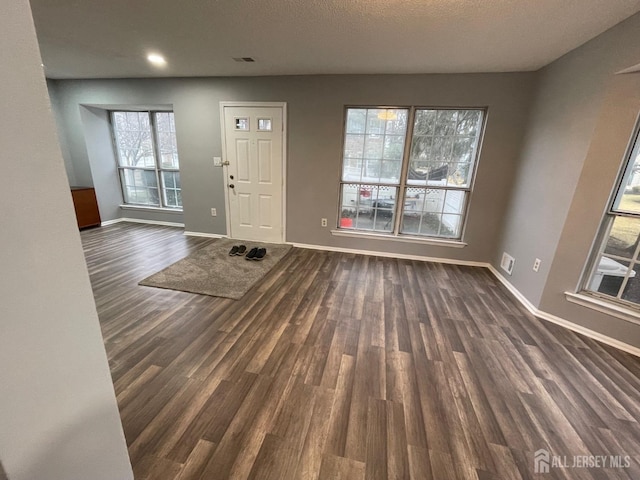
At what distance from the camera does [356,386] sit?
1.65 metres

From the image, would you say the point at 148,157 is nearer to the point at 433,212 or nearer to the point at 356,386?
the point at 433,212

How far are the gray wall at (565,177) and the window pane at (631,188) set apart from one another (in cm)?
8

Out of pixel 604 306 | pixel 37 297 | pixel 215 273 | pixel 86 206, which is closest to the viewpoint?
pixel 37 297

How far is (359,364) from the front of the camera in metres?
1.84

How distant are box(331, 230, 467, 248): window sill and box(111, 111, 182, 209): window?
3.13 metres

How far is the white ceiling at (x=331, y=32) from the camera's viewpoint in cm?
187

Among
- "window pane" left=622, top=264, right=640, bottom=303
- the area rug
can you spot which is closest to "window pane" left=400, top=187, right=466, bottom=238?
"window pane" left=622, top=264, right=640, bottom=303

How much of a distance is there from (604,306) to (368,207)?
256cm

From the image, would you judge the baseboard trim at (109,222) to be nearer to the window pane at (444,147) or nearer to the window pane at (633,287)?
the window pane at (444,147)

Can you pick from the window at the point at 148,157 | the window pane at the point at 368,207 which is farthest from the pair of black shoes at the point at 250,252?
the window at the point at 148,157

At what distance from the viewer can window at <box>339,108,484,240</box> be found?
3.40 meters

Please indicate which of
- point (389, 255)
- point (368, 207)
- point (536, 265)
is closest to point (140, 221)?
point (368, 207)

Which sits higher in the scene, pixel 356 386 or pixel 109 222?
pixel 109 222

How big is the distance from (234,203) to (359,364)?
10.7 ft
